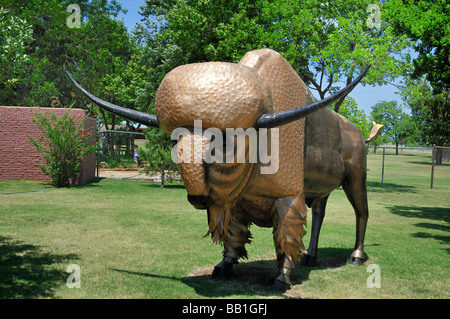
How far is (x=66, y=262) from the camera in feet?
17.2

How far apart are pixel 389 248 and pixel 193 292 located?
167 inches

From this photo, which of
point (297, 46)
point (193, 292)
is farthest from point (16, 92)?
point (193, 292)

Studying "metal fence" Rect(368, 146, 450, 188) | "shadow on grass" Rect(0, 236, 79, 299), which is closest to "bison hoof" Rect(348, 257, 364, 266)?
"shadow on grass" Rect(0, 236, 79, 299)

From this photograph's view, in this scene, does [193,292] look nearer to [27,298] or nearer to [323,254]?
[27,298]

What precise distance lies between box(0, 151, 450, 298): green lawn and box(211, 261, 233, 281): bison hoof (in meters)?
0.17

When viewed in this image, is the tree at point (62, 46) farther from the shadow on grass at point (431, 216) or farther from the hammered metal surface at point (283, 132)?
the hammered metal surface at point (283, 132)

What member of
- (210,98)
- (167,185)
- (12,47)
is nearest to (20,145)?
(167,185)

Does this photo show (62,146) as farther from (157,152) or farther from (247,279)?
(247,279)

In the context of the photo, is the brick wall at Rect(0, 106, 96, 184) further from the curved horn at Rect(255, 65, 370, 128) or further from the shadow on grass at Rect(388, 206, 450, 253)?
the curved horn at Rect(255, 65, 370, 128)

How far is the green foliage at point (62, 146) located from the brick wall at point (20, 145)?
2.29 feet

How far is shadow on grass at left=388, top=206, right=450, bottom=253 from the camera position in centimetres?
835

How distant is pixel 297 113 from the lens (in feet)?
10.7

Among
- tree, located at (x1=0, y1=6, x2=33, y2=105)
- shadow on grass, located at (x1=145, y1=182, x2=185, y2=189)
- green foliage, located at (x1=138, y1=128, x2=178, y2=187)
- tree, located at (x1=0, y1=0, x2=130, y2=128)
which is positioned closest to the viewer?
tree, located at (x1=0, y1=6, x2=33, y2=105)

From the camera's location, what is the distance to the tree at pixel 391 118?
7394 cm
